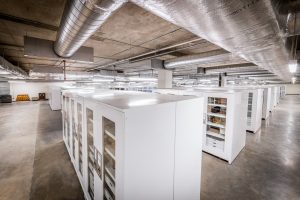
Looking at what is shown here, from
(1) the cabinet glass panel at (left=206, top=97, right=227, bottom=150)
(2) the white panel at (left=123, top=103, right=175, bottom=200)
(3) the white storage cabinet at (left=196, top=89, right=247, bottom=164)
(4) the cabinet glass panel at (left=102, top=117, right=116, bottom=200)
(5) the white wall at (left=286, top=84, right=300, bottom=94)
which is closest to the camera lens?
(2) the white panel at (left=123, top=103, right=175, bottom=200)

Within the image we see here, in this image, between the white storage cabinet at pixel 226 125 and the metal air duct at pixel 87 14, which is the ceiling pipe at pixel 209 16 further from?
the white storage cabinet at pixel 226 125

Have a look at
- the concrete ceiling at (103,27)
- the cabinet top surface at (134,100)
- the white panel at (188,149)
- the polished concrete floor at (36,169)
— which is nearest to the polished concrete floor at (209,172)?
the polished concrete floor at (36,169)

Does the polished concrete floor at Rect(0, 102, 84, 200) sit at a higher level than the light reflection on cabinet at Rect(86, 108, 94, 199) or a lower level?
lower

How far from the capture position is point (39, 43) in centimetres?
333

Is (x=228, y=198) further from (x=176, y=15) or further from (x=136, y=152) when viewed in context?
(x=176, y=15)

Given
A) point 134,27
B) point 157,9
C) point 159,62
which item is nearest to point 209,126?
point 159,62

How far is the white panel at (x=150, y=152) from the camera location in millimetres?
1396

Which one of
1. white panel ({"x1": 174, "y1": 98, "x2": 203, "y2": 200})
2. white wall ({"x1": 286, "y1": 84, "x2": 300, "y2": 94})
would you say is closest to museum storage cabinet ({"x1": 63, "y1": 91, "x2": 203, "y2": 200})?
white panel ({"x1": 174, "y1": 98, "x2": 203, "y2": 200})

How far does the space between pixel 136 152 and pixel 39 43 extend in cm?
351

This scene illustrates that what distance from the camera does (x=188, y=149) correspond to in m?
2.00

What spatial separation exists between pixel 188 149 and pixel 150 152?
703 mm

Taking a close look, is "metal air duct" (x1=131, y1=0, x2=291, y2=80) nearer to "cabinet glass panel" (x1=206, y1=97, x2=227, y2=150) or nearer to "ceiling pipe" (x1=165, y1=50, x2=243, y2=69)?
"ceiling pipe" (x1=165, y1=50, x2=243, y2=69)

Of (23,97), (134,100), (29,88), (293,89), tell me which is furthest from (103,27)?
(293,89)

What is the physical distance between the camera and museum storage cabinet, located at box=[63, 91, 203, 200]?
1.40 metres
